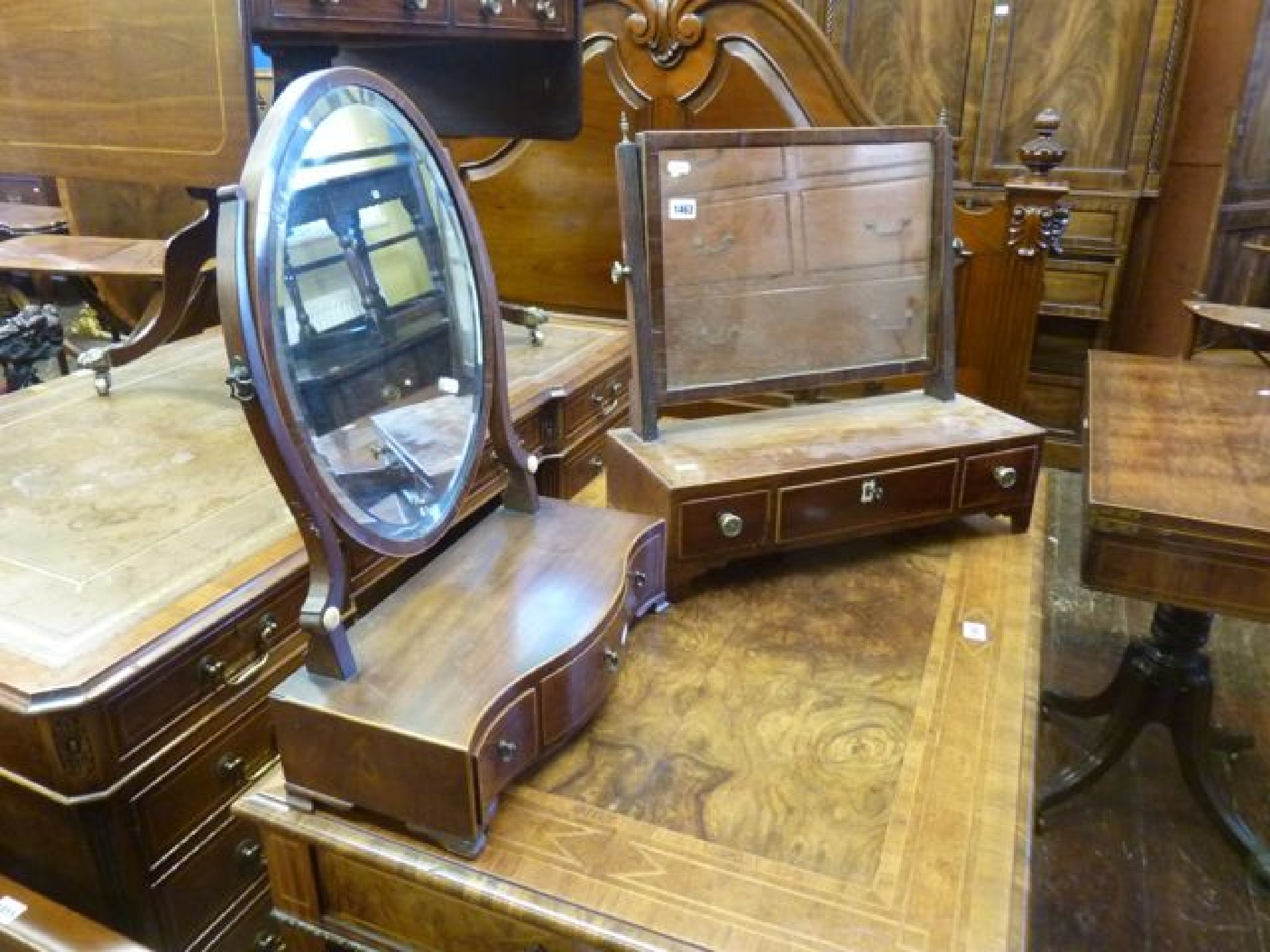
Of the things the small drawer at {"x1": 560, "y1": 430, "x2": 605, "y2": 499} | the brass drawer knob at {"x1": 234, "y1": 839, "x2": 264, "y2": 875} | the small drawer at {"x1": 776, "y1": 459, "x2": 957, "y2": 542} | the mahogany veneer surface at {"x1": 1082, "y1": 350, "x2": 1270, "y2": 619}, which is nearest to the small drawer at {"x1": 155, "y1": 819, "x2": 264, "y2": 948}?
the brass drawer knob at {"x1": 234, "y1": 839, "x2": 264, "y2": 875}

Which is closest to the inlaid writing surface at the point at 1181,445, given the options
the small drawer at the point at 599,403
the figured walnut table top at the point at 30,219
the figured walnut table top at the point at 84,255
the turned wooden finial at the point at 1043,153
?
the turned wooden finial at the point at 1043,153

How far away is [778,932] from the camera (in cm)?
69

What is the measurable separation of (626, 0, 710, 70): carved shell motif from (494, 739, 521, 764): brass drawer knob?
156 centimetres

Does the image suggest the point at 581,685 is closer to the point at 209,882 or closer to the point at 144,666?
the point at 144,666

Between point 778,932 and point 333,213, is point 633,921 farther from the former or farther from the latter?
point 333,213

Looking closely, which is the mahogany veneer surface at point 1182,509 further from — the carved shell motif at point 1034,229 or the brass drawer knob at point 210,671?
the brass drawer knob at point 210,671

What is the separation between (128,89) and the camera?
45.6 inches

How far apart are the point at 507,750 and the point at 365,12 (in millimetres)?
960

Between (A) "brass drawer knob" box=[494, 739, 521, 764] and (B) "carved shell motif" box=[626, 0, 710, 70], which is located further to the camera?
(B) "carved shell motif" box=[626, 0, 710, 70]

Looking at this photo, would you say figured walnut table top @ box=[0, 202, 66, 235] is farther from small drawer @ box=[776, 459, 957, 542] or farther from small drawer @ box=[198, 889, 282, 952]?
small drawer @ box=[776, 459, 957, 542]

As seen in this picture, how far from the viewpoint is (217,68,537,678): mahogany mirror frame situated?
68cm

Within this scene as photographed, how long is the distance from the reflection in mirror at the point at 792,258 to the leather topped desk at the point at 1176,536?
347 mm

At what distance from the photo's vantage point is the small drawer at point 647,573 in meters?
1.01

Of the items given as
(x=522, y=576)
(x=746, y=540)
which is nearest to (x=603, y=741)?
(x=522, y=576)
